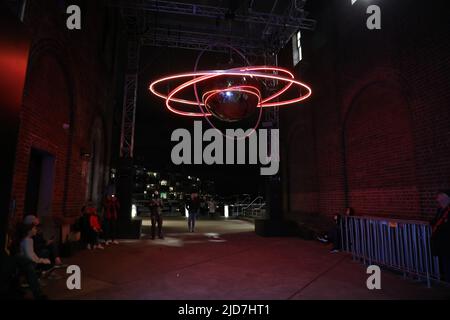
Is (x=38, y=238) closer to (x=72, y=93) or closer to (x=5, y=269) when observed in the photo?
(x=5, y=269)

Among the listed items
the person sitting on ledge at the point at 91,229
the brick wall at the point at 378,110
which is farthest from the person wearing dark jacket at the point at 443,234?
the person sitting on ledge at the point at 91,229

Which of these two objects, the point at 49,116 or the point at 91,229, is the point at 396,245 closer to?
the point at 91,229

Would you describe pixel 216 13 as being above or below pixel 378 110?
above

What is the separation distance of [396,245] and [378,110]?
4227 mm

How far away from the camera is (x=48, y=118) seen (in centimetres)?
761

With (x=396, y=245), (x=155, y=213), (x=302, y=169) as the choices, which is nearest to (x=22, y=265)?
(x=155, y=213)

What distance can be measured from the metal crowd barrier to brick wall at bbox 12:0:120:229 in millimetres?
7722

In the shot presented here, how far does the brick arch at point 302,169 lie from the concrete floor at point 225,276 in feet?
13.0

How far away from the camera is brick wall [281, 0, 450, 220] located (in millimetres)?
6730

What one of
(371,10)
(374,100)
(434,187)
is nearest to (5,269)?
(434,187)

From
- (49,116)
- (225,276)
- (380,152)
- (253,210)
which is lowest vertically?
(225,276)

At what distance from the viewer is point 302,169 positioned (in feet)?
45.2

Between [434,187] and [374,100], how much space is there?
11.0 feet
